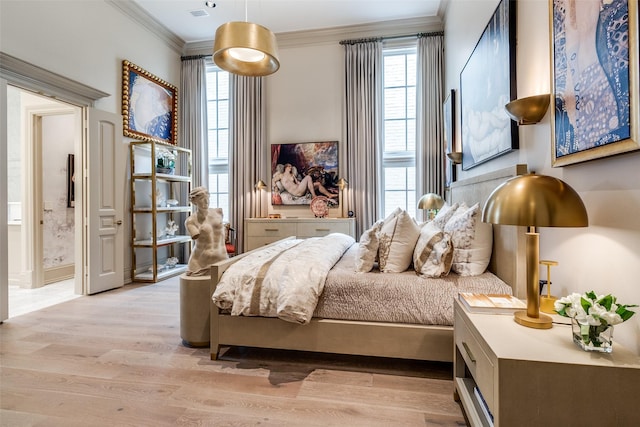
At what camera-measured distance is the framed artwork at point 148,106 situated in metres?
4.77

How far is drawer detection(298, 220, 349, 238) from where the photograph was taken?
5125 mm

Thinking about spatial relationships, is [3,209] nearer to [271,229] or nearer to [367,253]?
[271,229]

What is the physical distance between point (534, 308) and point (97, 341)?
9.98ft

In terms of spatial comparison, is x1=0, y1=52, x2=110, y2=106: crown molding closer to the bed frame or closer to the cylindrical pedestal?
the cylindrical pedestal

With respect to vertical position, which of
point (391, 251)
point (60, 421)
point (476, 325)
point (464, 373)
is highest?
point (391, 251)

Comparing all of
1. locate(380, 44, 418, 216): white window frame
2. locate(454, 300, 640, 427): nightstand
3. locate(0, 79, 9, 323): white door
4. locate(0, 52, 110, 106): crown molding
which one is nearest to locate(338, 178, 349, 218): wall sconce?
locate(380, 44, 418, 216): white window frame

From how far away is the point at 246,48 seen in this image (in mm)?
2330

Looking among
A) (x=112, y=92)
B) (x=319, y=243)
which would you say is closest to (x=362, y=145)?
(x=319, y=243)

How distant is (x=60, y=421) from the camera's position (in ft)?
5.60

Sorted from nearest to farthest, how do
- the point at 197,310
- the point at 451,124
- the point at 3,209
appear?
the point at 197,310 < the point at 3,209 < the point at 451,124

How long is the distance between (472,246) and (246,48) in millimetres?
2039

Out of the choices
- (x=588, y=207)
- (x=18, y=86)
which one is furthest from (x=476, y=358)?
(x=18, y=86)

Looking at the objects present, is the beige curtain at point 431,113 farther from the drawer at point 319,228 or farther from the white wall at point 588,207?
the white wall at point 588,207

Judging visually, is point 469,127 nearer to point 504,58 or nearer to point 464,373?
point 504,58
